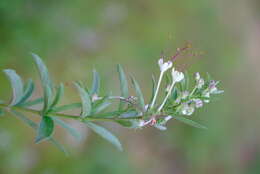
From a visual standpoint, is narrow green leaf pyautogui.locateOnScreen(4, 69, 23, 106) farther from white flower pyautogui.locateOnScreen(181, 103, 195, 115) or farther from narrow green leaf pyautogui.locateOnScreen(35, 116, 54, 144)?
white flower pyautogui.locateOnScreen(181, 103, 195, 115)

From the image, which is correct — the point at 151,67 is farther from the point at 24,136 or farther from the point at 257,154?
the point at 257,154

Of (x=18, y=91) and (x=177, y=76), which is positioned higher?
(x=177, y=76)

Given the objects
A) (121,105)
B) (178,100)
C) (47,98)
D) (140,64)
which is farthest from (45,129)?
(140,64)

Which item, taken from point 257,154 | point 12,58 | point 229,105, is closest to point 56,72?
point 12,58

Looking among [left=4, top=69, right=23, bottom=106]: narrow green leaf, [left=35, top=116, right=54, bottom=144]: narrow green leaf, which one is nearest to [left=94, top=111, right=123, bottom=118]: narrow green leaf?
[left=35, top=116, right=54, bottom=144]: narrow green leaf

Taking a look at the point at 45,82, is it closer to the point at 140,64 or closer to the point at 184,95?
the point at 184,95
